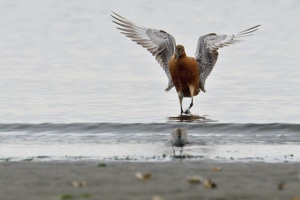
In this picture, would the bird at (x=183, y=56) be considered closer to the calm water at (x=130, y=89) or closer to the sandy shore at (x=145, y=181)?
the calm water at (x=130, y=89)

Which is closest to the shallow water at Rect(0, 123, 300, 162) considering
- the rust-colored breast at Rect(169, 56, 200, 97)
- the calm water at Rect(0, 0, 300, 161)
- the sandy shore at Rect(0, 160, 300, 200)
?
the calm water at Rect(0, 0, 300, 161)

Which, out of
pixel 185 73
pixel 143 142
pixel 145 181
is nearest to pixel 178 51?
pixel 185 73

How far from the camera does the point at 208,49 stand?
1906 centimetres

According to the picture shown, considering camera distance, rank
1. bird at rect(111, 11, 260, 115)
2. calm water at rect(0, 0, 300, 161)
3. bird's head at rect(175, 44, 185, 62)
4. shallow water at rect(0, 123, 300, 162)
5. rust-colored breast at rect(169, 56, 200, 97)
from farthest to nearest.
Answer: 1. bird at rect(111, 11, 260, 115)
2. rust-colored breast at rect(169, 56, 200, 97)
3. bird's head at rect(175, 44, 185, 62)
4. calm water at rect(0, 0, 300, 161)
5. shallow water at rect(0, 123, 300, 162)

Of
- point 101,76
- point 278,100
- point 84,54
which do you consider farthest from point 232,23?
point 278,100

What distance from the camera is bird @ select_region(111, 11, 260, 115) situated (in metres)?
18.6

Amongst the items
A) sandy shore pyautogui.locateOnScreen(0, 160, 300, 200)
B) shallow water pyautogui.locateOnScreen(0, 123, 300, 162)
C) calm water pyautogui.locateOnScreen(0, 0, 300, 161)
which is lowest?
sandy shore pyautogui.locateOnScreen(0, 160, 300, 200)

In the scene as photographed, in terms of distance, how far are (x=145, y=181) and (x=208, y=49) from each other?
9.90 m

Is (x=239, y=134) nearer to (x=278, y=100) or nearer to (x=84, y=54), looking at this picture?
(x=278, y=100)

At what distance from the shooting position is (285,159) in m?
11.6

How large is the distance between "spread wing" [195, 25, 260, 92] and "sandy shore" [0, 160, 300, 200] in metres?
8.13

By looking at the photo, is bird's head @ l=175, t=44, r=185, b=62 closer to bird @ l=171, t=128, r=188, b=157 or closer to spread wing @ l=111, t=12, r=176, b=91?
spread wing @ l=111, t=12, r=176, b=91

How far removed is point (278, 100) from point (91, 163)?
7928 millimetres

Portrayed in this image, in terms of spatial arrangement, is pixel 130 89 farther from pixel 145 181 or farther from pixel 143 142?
pixel 145 181
